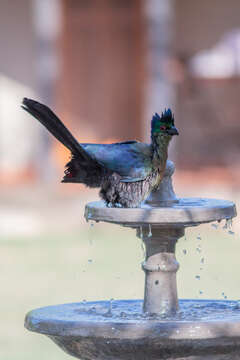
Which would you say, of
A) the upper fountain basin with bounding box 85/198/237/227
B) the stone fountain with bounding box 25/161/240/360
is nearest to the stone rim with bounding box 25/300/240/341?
the stone fountain with bounding box 25/161/240/360

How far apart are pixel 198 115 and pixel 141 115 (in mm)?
987

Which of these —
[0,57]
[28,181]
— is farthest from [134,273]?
[0,57]

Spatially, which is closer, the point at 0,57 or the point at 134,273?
the point at 134,273

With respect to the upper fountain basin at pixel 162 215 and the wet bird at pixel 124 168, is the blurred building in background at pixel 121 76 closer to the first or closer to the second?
the wet bird at pixel 124 168

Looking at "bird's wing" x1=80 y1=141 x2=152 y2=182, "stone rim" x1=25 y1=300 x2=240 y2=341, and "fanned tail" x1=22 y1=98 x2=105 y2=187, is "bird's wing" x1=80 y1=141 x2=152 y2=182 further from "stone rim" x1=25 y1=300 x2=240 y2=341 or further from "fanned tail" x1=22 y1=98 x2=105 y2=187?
"stone rim" x1=25 y1=300 x2=240 y2=341

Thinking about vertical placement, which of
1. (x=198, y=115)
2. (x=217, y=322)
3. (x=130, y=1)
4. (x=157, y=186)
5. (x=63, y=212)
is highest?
(x=130, y=1)

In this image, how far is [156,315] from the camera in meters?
4.39

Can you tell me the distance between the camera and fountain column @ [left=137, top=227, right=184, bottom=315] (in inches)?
173

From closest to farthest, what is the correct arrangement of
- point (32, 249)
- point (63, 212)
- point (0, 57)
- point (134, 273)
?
point (134, 273) < point (32, 249) < point (63, 212) < point (0, 57)

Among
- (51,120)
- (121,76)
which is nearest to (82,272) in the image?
(51,120)

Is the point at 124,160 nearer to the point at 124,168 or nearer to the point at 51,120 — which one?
the point at 124,168

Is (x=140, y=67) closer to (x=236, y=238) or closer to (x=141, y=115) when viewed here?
(x=141, y=115)

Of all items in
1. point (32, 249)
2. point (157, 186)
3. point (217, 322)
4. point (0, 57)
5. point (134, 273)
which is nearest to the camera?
point (217, 322)

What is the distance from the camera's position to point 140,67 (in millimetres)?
16125
